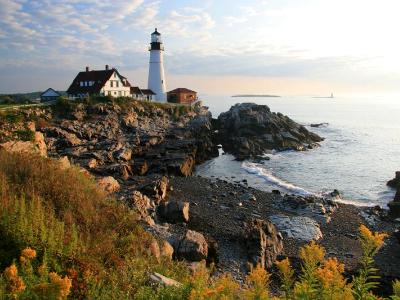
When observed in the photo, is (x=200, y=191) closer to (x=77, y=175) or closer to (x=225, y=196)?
(x=225, y=196)

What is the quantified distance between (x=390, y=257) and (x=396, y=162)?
36314 millimetres

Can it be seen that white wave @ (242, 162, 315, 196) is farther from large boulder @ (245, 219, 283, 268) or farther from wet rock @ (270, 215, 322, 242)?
large boulder @ (245, 219, 283, 268)

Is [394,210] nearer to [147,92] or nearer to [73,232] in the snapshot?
[73,232]

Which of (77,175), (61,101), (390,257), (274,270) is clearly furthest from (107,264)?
(61,101)

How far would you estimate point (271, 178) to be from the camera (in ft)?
126

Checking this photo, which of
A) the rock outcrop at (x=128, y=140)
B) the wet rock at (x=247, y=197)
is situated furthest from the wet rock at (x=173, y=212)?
the rock outcrop at (x=128, y=140)

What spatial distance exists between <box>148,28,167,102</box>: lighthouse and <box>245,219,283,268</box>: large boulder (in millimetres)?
60425

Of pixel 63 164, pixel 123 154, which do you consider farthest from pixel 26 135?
pixel 63 164

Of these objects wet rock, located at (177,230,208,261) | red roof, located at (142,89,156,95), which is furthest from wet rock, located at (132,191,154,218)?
red roof, located at (142,89,156,95)

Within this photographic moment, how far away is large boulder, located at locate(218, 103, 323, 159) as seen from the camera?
5475cm

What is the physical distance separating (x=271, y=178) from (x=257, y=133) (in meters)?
22.6

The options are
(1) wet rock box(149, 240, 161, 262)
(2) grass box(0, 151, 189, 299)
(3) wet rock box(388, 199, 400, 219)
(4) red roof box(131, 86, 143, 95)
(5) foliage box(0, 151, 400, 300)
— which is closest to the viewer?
(5) foliage box(0, 151, 400, 300)

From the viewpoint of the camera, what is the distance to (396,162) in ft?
169

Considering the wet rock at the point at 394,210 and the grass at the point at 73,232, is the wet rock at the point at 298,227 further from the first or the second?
the grass at the point at 73,232
